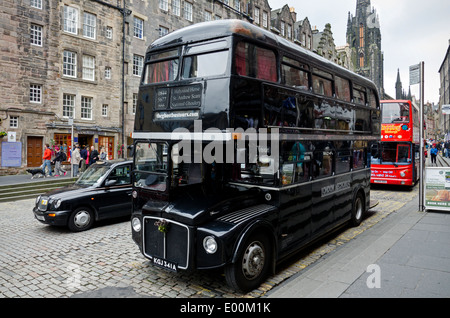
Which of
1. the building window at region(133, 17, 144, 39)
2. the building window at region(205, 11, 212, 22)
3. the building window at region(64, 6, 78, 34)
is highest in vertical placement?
the building window at region(205, 11, 212, 22)

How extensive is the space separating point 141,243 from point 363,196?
23.6ft

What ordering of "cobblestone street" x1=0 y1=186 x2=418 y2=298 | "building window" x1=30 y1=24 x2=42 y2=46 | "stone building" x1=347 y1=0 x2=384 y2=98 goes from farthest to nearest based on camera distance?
"stone building" x1=347 y1=0 x2=384 y2=98, "building window" x1=30 y1=24 x2=42 y2=46, "cobblestone street" x1=0 y1=186 x2=418 y2=298

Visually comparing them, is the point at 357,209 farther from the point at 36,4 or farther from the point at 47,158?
the point at 36,4

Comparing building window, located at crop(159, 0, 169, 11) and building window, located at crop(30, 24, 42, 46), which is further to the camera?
building window, located at crop(159, 0, 169, 11)

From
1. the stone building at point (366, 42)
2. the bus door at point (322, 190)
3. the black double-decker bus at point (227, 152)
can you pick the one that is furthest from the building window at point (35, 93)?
the stone building at point (366, 42)

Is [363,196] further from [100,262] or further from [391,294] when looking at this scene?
[100,262]

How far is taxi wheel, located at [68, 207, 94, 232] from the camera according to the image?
27.7 ft

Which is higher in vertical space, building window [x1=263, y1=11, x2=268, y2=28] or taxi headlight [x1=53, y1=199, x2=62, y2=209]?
building window [x1=263, y1=11, x2=268, y2=28]

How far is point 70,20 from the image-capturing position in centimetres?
2209

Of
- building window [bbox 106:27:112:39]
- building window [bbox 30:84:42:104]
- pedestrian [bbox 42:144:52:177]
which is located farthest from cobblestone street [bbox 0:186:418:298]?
building window [bbox 106:27:112:39]

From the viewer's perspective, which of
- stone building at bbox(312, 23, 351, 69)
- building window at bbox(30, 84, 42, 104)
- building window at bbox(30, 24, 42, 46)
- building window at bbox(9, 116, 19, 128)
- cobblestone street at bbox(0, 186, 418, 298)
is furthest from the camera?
stone building at bbox(312, 23, 351, 69)

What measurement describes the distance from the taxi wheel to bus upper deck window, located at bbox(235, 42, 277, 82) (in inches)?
243

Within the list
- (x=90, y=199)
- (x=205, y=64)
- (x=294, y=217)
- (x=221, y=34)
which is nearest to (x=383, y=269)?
(x=294, y=217)

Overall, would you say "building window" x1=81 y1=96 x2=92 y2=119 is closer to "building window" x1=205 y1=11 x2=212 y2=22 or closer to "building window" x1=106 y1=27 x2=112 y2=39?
"building window" x1=106 y1=27 x2=112 y2=39
